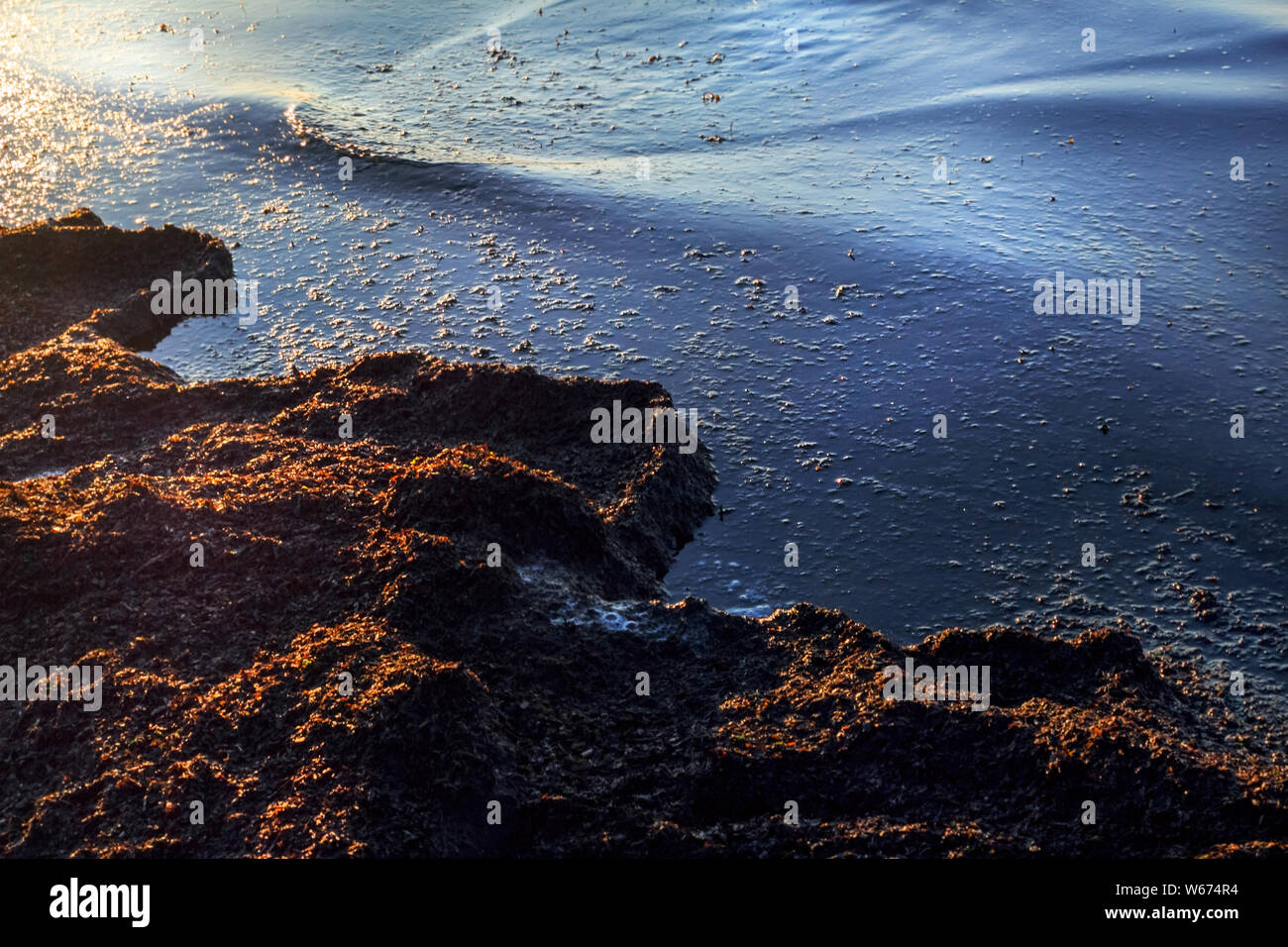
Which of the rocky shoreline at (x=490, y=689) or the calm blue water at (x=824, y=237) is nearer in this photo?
the rocky shoreline at (x=490, y=689)

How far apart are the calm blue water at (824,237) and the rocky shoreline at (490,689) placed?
3.82 ft

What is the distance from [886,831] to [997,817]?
0.74 m

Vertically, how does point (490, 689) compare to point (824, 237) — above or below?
below

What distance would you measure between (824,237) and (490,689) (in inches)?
425

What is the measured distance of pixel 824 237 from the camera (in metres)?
16.9

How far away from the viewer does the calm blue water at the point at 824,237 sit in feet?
35.6

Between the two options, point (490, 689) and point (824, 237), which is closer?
point (490, 689)

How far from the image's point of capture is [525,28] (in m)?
28.6

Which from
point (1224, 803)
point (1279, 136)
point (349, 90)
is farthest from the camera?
point (349, 90)

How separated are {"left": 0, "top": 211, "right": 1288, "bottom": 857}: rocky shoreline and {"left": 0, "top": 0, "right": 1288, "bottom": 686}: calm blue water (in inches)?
45.9

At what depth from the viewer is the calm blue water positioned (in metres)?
10.9

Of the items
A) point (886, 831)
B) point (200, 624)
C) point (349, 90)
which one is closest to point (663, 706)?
point (886, 831)

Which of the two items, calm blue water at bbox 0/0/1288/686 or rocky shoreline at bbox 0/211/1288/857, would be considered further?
calm blue water at bbox 0/0/1288/686
